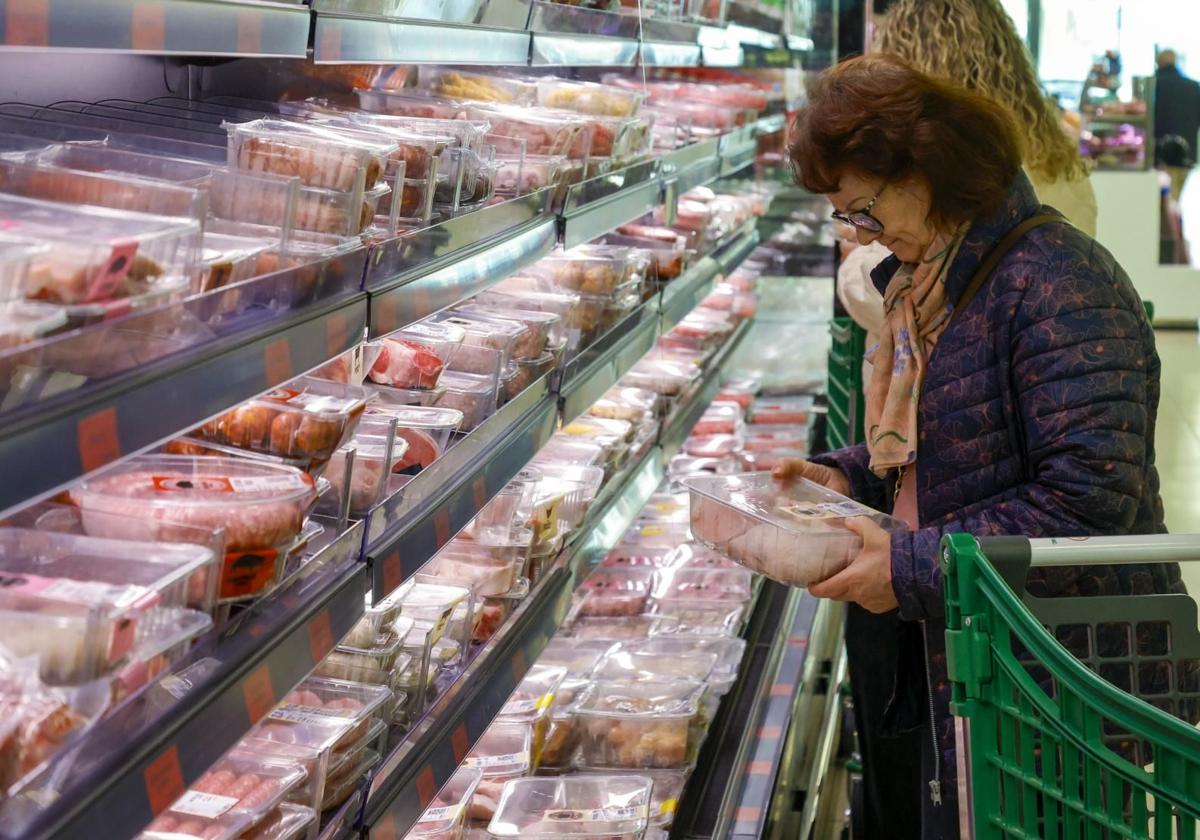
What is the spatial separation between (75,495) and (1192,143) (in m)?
13.2

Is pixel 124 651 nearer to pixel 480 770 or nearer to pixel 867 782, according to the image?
pixel 480 770

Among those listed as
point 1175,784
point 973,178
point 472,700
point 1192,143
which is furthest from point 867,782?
point 1192,143

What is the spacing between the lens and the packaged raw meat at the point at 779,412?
18.0 feet

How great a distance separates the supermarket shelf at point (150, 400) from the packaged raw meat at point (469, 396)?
2.14 ft

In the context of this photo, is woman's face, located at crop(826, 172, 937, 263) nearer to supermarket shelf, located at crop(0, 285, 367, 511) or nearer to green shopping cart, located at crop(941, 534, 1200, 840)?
green shopping cart, located at crop(941, 534, 1200, 840)

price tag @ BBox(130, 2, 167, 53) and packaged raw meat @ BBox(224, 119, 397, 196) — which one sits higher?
price tag @ BBox(130, 2, 167, 53)

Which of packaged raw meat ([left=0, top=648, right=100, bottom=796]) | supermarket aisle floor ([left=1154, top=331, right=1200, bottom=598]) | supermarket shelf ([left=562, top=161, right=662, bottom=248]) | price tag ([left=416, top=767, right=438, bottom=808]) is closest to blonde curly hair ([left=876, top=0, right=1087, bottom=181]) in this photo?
supermarket shelf ([left=562, top=161, right=662, bottom=248])

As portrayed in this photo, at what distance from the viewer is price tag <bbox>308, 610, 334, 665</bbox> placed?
151cm

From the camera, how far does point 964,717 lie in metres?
1.59

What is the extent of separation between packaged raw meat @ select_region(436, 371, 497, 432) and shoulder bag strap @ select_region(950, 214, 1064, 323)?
0.75 m

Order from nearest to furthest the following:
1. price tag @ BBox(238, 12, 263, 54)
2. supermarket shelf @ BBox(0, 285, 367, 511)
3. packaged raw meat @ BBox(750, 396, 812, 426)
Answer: supermarket shelf @ BBox(0, 285, 367, 511), price tag @ BBox(238, 12, 263, 54), packaged raw meat @ BBox(750, 396, 812, 426)

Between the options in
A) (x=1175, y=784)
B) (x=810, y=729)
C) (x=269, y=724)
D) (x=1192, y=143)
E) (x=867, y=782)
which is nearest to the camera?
(x=1175, y=784)

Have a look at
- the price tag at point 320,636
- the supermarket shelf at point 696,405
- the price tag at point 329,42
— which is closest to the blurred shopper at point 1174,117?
the supermarket shelf at point 696,405

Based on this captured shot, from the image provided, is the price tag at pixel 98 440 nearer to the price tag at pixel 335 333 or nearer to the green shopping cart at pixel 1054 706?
the price tag at pixel 335 333
